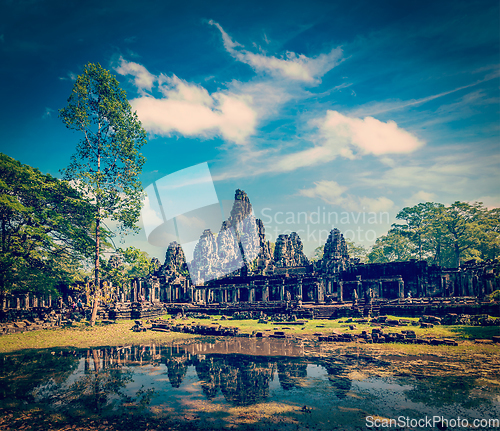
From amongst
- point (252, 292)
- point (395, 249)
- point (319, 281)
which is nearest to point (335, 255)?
point (319, 281)

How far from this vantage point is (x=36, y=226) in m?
21.1

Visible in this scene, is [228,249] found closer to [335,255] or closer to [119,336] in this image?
[335,255]

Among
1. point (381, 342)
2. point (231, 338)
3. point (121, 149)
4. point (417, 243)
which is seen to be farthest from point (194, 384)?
point (417, 243)

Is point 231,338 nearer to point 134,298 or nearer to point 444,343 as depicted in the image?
point 444,343

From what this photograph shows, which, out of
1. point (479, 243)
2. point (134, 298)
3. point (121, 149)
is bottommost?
point (134, 298)

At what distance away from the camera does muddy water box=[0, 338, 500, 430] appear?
602 cm

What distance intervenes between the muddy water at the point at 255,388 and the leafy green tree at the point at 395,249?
135 feet

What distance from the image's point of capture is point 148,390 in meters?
7.66

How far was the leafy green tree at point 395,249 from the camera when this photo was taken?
47656mm

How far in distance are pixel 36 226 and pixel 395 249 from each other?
48.0 metres

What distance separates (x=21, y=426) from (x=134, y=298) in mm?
35994

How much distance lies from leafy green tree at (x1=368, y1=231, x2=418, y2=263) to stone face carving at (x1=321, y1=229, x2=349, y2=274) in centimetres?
1624

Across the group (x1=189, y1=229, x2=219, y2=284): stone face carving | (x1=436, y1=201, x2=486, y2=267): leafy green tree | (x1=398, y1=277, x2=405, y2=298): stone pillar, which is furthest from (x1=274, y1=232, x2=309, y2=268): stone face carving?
(x1=436, y1=201, x2=486, y2=267): leafy green tree

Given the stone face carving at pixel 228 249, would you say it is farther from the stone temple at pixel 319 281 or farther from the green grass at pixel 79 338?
the green grass at pixel 79 338
